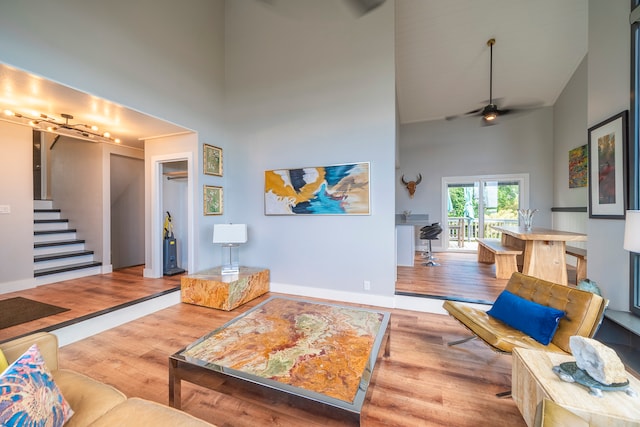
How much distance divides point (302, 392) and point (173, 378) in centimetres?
87

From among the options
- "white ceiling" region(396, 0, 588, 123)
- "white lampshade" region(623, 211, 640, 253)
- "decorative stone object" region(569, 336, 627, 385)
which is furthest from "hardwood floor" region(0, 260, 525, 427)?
"white ceiling" region(396, 0, 588, 123)

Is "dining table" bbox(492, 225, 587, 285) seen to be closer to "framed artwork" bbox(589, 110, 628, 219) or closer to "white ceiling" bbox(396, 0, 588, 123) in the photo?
"framed artwork" bbox(589, 110, 628, 219)

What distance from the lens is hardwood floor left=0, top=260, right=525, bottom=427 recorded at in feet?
5.22

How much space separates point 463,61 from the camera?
15.5ft

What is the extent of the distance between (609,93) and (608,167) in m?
0.66

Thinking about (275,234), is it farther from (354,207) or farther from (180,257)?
(180,257)

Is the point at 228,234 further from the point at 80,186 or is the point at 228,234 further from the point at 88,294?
the point at 80,186

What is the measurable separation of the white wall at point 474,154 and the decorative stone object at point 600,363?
531 cm

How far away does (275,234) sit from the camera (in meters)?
4.00

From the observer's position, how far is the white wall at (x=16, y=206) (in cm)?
345

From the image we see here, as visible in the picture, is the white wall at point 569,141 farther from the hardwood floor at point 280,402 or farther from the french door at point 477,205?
the hardwood floor at point 280,402

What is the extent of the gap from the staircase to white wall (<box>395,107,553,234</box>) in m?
7.12

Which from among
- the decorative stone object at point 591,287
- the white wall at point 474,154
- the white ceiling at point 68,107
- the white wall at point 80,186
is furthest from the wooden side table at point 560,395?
the white wall at point 80,186

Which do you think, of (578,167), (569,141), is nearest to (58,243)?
(578,167)
